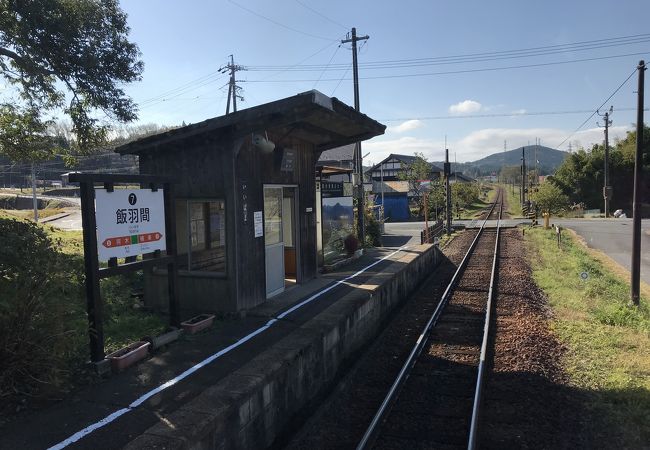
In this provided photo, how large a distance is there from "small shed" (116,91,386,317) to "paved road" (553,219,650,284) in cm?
1239

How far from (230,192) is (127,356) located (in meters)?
2.98

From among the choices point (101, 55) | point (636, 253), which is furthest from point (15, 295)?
point (636, 253)

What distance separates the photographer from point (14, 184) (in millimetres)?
90875

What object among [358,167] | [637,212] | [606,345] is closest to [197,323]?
[606,345]

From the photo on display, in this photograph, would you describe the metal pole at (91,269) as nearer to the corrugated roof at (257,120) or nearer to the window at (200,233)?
the corrugated roof at (257,120)

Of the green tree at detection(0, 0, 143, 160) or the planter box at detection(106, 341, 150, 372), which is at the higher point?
the green tree at detection(0, 0, 143, 160)

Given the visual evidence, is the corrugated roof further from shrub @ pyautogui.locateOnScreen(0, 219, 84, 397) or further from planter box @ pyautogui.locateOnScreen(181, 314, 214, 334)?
shrub @ pyautogui.locateOnScreen(0, 219, 84, 397)

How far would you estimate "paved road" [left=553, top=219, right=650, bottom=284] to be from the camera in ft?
61.1

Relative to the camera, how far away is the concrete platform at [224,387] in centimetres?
400

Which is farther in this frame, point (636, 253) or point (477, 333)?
point (636, 253)

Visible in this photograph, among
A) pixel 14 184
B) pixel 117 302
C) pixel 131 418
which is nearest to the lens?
pixel 131 418

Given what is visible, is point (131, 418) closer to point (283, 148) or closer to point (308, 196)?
point (283, 148)

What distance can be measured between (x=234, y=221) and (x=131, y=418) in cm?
375

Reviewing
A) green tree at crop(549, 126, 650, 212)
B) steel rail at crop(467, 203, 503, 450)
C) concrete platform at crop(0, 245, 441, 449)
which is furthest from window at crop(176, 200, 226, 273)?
green tree at crop(549, 126, 650, 212)
